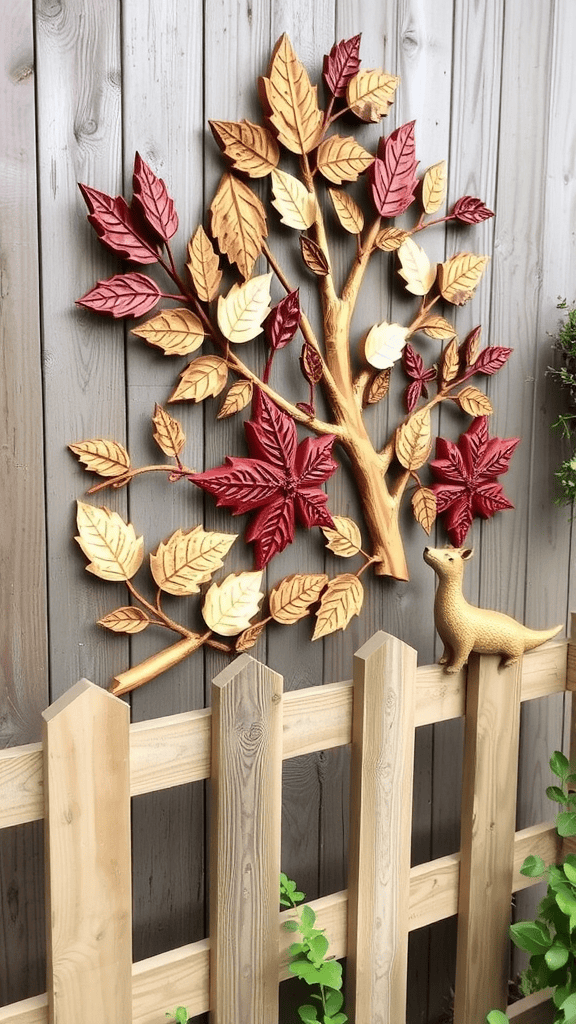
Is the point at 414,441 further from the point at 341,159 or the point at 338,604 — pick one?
the point at 341,159

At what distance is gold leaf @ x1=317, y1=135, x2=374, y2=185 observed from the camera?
4.40 ft

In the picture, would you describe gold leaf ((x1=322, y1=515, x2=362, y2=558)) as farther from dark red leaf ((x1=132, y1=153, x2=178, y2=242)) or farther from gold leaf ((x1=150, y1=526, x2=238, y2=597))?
dark red leaf ((x1=132, y1=153, x2=178, y2=242))

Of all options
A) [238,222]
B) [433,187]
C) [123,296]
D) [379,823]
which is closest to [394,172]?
[433,187]

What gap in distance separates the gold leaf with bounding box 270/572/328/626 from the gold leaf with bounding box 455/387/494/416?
0.45m

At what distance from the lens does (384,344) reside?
1.43m

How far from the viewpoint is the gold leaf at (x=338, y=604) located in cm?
143

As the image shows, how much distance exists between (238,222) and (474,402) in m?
0.59

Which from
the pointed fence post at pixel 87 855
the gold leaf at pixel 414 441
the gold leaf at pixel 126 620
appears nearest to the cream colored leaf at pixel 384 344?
the gold leaf at pixel 414 441

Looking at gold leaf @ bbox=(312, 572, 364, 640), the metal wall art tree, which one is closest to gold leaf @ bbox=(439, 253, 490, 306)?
the metal wall art tree

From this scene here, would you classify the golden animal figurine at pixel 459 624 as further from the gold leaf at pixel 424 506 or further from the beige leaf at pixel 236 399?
the beige leaf at pixel 236 399

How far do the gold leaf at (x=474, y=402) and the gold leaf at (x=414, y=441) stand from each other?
92 millimetres

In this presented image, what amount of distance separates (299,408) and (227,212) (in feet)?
1.09

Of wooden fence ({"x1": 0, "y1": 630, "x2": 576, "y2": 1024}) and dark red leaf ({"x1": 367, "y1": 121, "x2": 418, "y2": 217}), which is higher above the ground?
dark red leaf ({"x1": 367, "y1": 121, "x2": 418, "y2": 217})

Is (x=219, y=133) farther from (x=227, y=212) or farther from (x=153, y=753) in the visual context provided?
(x=153, y=753)
